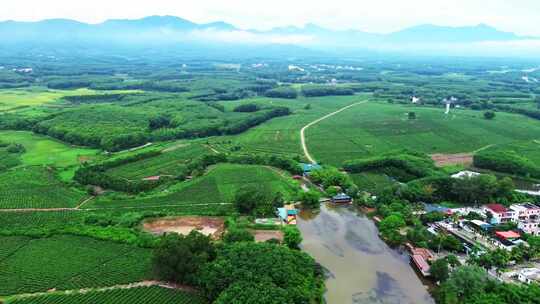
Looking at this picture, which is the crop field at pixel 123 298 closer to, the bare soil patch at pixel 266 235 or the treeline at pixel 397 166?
the bare soil patch at pixel 266 235

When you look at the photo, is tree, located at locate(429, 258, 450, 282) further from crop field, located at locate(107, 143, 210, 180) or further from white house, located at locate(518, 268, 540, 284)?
crop field, located at locate(107, 143, 210, 180)

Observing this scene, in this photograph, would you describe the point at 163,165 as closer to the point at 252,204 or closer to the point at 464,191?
the point at 252,204

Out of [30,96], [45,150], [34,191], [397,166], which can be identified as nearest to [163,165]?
[34,191]

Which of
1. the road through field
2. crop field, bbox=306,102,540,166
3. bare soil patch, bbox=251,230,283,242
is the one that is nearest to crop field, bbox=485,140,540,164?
crop field, bbox=306,102,540,166

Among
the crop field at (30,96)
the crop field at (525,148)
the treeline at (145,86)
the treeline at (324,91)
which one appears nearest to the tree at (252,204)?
the crop field at (525,148)

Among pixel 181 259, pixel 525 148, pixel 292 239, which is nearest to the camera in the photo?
pixel 181 259

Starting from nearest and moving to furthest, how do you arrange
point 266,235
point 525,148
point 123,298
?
1. point 123,298
2. point 266,235
3. point 525,148

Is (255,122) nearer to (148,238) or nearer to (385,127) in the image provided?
(385,127)

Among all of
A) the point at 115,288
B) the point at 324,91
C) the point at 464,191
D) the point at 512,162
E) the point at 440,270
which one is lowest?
the point at 115,288
